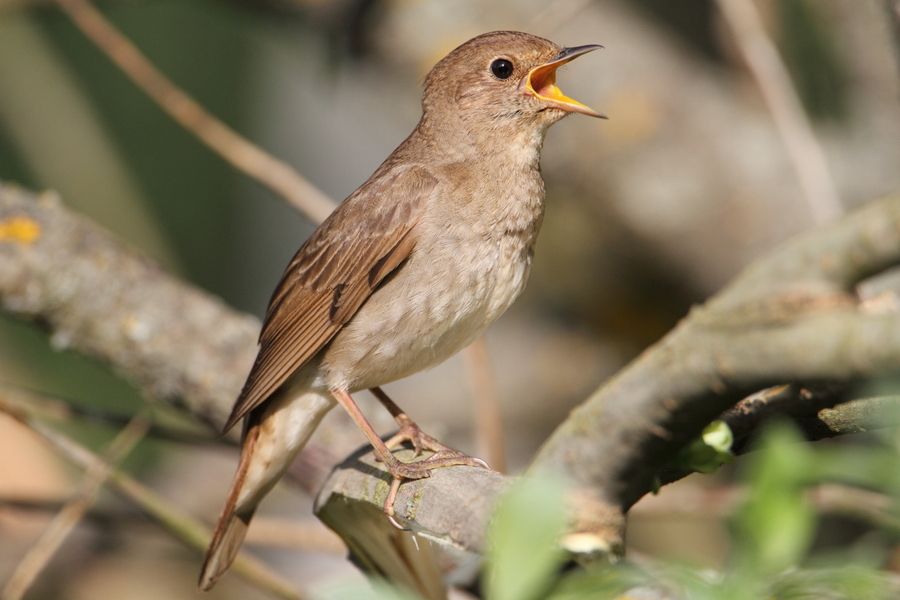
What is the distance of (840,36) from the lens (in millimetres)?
4023

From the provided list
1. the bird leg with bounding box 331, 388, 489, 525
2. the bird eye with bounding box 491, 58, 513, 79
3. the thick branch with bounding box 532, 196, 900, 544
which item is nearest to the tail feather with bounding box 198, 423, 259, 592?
the bird leg with bounding box 331, 388, 489, 525

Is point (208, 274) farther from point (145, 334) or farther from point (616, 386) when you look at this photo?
point (616, 386)

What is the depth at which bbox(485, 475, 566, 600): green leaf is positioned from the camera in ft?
2.41

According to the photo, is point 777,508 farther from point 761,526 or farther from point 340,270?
point 340,270

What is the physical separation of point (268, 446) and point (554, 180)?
2256 millimetres

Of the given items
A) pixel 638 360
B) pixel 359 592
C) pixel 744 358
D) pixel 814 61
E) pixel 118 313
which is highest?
pixel 814 61

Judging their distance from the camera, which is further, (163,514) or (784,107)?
(784,107)

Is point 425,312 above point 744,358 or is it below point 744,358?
above

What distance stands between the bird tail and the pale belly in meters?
0.13

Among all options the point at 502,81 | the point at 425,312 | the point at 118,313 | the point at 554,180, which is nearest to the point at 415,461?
the point at 425,312

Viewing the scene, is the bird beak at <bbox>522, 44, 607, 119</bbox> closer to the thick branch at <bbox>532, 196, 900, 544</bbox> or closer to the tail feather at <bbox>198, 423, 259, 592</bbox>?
the thick branch at <bbox>532, 196, 900, 544</bbox>

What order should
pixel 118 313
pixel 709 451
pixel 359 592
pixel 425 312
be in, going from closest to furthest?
pixel 359 592, pixel 709 451, pixel 425 312, pixel 118 313

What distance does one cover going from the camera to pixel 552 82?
271cm

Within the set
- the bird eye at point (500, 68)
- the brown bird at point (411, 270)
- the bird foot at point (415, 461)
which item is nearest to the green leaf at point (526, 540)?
the bird foot at point (415, 461)
